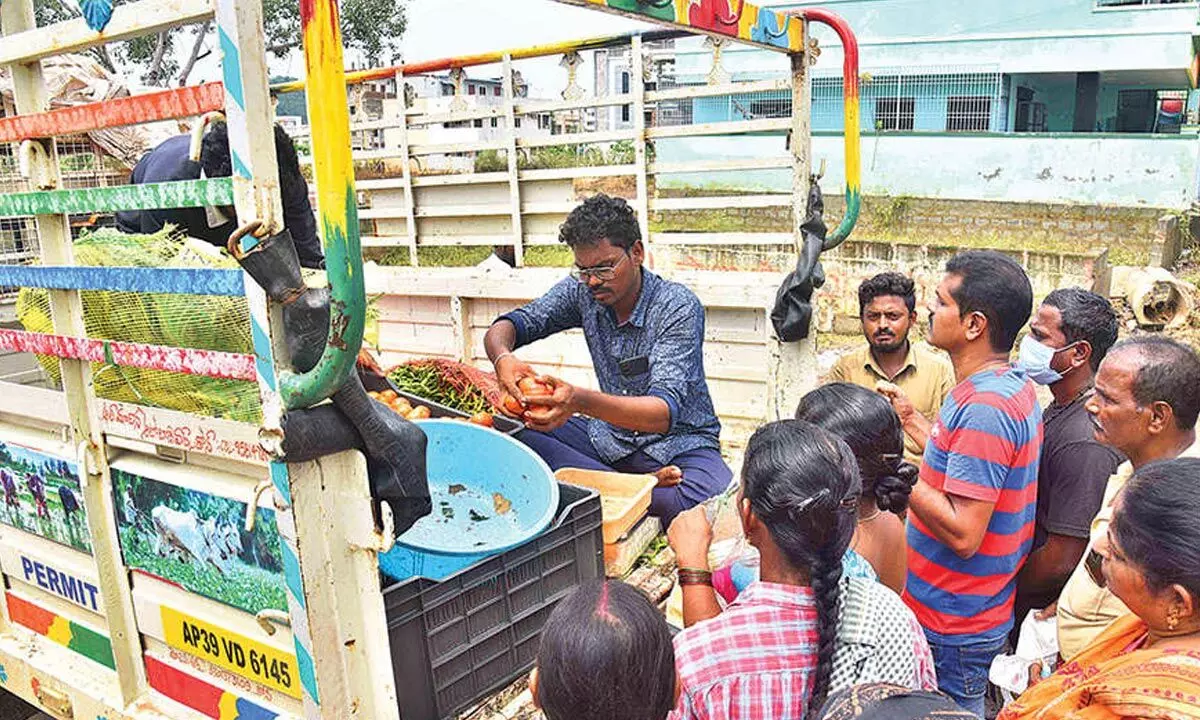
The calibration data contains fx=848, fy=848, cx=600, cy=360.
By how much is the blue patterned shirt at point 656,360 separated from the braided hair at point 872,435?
0.95 m

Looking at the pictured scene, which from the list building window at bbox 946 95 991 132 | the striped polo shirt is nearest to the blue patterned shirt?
the striped polo shirt

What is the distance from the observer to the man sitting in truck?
2875 mm

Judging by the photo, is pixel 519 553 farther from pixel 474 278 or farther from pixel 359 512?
pixel 474 278

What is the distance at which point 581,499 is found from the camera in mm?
2305

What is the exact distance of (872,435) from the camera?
6.08 ft

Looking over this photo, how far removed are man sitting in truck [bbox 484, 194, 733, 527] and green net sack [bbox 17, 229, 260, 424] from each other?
0.96 meters

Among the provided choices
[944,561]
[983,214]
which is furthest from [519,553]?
[983,214]

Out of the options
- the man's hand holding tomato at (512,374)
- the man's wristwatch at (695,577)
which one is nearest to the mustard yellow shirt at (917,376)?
the man's hand holding tomato at (512,374)

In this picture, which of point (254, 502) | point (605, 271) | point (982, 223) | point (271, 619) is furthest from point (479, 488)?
point (982, 223)

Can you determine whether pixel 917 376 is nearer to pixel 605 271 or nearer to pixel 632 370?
pixel 632 370

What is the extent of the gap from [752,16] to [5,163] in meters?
2.64

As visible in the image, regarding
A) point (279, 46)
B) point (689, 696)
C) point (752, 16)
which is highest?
point (279, 46)

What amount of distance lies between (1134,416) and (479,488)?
5.99 ft

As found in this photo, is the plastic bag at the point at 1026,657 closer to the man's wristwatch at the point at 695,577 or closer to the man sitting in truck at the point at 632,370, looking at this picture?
the man sitting in truck at the point at 632,370
